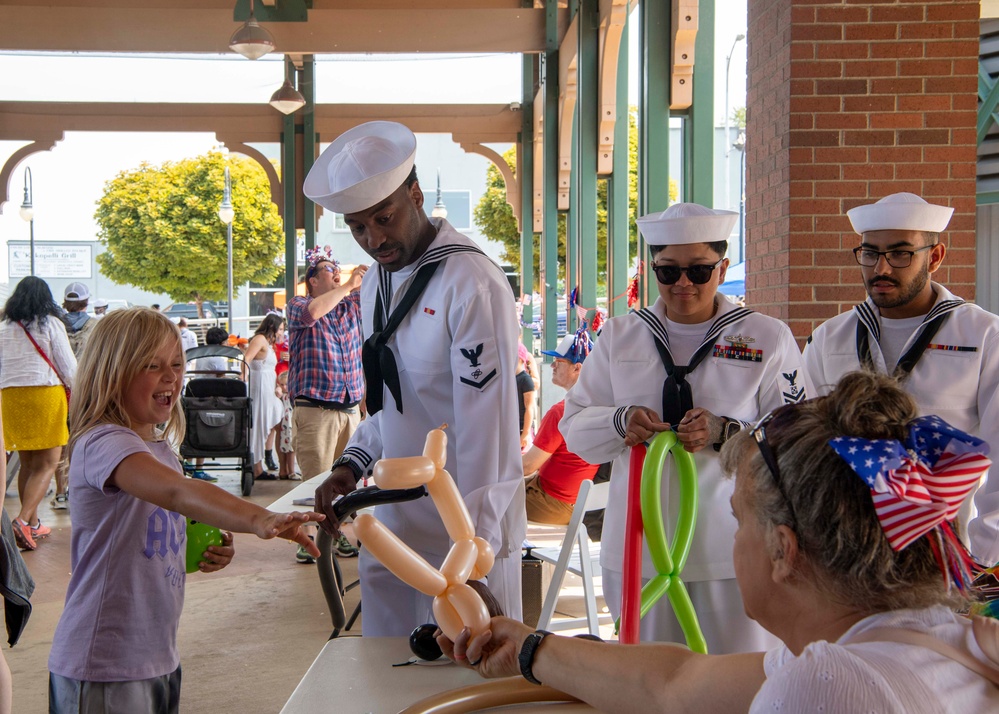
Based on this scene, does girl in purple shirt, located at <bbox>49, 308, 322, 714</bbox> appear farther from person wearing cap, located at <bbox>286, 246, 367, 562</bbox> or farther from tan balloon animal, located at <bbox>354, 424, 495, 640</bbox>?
person wearing cap, located at <bbox>286, 246, 367, 562</bbox>

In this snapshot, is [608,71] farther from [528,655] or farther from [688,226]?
[528,655]

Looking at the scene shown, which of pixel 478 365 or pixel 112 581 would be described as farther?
pixel 478 365

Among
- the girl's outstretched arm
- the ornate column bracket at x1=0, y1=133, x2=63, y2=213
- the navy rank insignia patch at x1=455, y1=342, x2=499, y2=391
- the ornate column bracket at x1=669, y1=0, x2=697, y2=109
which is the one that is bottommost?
the girl's outstretched arm

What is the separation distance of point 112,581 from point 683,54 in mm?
4982

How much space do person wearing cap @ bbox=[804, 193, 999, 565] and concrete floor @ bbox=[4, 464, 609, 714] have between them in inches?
110

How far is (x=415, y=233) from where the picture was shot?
257cm

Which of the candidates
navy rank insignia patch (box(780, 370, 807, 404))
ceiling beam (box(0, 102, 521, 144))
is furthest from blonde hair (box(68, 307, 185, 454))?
ceiling beam (box(0, 102, 521, 144))

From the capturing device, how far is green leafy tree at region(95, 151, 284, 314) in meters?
32.8

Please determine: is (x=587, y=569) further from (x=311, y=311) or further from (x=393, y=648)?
(x=311, y=311)

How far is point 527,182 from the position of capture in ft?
53.0

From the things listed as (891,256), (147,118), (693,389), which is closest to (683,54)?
(891,256)

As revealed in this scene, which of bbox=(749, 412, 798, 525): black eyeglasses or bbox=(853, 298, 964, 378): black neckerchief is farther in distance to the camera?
bbox=(853, 298, 964, 378): black neckerchief

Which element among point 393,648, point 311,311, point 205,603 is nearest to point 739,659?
point 393,648

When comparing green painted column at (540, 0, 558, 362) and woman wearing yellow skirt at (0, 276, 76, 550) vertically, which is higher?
green painted column at (540, 0, 558, 362)
